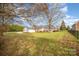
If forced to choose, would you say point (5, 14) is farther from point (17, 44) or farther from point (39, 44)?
point (39, 44)

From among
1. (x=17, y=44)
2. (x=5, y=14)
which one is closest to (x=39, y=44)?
(x=17, y=44)

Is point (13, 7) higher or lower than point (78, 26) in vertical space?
higher

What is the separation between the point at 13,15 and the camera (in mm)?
1690

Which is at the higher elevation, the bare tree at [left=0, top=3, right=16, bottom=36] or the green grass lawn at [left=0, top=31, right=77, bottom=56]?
the bare tree at [left=0, top=3, right=16, bottom=36]

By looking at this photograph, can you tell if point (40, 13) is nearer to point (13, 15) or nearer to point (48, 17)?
point (48, 17)

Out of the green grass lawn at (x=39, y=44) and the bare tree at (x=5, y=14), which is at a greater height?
the bare tree at (x=5, y=14)

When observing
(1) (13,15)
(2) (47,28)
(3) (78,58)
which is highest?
(1) (13,15)

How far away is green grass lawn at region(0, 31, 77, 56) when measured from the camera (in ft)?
5.45

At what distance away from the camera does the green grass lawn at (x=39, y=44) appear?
1.66 m

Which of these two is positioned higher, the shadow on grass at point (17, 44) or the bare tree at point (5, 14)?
the bare tree at point (5, 14)

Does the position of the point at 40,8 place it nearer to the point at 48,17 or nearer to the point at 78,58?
the point at 48,17

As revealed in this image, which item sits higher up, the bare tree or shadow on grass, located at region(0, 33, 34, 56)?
the bare tree

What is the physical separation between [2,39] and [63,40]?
0.55 metres

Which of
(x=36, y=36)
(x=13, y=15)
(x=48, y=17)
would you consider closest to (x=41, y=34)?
(x=36, y=36)
